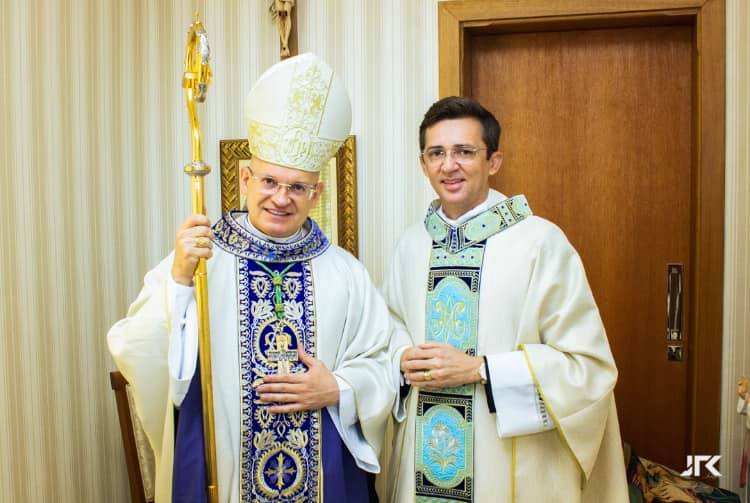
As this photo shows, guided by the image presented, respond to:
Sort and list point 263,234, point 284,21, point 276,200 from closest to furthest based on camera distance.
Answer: point 276,200 < point 263,234 < point 284,21

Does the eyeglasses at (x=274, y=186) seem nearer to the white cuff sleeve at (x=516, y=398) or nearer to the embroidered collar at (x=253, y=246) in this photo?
the embroidered collar at (x=253, y=246)

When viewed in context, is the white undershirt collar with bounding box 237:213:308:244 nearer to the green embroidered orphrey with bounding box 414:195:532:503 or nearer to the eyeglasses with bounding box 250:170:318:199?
the eyeglasses with bounding box 250:170:318:199

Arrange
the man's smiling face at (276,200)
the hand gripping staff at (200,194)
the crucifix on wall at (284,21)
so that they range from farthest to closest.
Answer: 1. the crucifix on wall at (284,21)
2. the man's smiling face at (276,200)
3. the hand gripping staff at (200,194)

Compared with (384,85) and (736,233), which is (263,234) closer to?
(384,85)

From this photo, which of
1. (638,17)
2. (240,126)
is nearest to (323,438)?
(240,126)

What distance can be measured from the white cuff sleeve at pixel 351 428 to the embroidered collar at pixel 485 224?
58 centimetres

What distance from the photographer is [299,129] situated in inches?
75.0

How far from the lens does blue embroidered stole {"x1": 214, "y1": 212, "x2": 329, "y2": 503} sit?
1.92 m

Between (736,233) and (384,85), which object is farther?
(384,85)

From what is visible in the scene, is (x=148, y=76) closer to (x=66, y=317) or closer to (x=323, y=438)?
(x=66, y=317)

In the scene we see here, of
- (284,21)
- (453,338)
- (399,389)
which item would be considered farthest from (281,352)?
(284,21)

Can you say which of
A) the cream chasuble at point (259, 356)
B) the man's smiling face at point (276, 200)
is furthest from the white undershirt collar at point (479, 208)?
the man's smiling face at point (276, 200)

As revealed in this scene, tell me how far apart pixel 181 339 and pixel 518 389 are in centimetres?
93

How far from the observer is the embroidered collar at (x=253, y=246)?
1.97 metres
